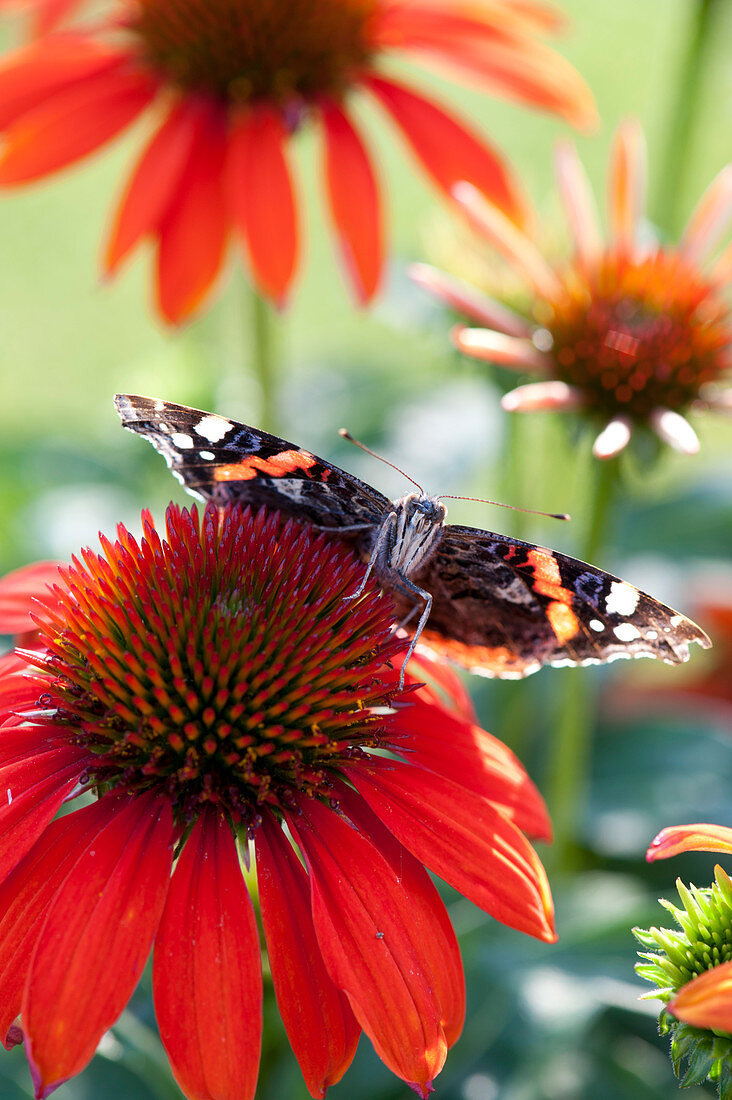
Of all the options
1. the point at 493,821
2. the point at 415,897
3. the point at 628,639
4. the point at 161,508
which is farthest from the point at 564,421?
the point at 161,508

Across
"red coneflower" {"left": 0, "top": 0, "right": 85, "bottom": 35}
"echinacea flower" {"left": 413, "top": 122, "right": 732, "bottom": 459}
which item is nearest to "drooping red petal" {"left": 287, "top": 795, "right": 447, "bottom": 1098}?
"echinacea flower" {"left": 413, "top": 122, "right": 732, "bottom": 459}

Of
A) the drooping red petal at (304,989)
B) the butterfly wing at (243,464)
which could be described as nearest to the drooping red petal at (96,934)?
the drooping red petal at (304,989)

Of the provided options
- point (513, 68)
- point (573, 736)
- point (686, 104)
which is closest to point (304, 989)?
point (573, 736)

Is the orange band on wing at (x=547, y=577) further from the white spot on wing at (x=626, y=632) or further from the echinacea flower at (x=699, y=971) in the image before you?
the echinacea flower at (x=699, y=971)

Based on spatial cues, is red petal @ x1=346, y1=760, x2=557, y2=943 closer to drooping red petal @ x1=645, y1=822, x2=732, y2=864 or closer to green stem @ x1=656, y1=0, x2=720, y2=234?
drooping red petal @ x1=645, y1=822, x2=732, y2=864

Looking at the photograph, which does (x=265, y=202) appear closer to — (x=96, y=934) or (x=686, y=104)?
(x=686, y=104)

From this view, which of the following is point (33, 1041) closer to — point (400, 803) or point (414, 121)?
point (400, 803)

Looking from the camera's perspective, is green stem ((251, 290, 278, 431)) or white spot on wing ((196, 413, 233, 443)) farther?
green stem ((251, 290, 278, 431))
